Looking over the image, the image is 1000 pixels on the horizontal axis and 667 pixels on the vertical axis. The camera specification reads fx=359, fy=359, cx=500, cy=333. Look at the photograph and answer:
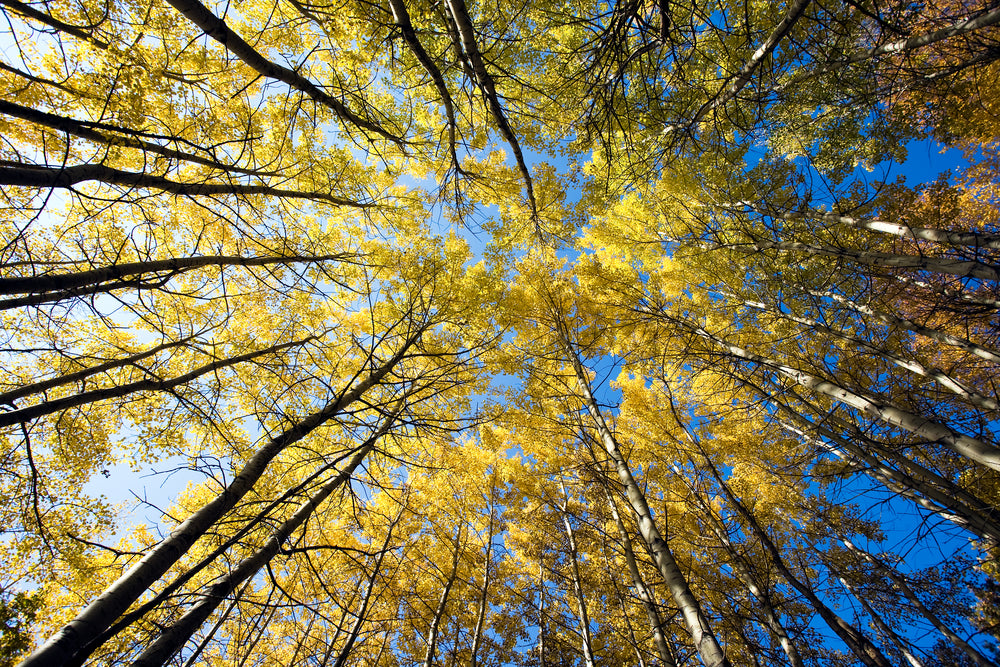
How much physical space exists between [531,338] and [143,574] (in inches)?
212

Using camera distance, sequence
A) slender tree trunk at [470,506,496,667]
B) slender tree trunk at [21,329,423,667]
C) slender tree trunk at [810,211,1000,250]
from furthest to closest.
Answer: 1. slender tree trunk at [470,506,496,667]
2. slender tree trunk at [810,211,1000,250]
3. slender tree trunk at [21,329,423,667]

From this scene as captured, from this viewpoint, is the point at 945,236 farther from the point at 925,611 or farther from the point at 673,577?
the point at 925,611

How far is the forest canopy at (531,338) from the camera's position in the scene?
344cm

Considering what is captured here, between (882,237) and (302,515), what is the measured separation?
10.2 m

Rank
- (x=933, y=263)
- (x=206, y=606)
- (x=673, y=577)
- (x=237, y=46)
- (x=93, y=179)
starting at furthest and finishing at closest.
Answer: (x=933, y=263) < (x=93, y=179) < (x=673, y=577) < (x=237, y=46) < (x=206, y=606)

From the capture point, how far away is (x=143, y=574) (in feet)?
6.32

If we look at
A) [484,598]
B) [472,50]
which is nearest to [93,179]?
[472,50]

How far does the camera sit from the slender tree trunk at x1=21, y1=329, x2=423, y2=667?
157 centimetres

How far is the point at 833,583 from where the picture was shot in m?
5.75

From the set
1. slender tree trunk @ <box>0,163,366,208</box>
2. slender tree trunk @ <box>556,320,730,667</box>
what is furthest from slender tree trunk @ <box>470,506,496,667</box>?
slender tree trunk @ <box>0,163,366,208</box>

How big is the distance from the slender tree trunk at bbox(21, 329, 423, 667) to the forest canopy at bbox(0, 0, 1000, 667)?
8 centimetres

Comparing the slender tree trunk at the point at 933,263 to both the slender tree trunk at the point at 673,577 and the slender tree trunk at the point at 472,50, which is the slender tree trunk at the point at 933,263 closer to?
the slender tree trunk at the point at 673,577

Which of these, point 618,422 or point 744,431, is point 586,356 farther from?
point 744,431

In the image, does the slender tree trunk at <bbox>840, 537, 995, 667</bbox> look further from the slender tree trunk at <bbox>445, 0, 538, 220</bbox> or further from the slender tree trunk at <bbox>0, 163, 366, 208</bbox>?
the slender tree trunk at <bbox>0, 163, 366, 208</bbox>
